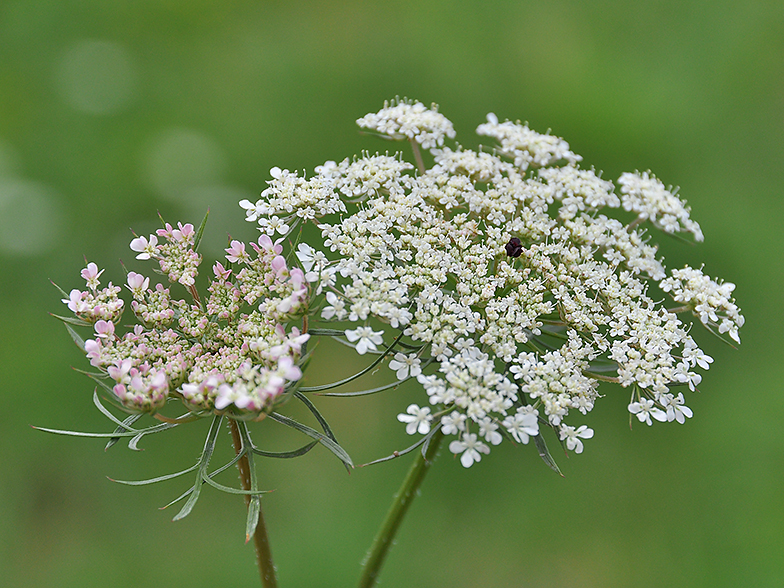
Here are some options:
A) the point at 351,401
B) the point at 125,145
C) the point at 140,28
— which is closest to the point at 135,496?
the point at 351,401

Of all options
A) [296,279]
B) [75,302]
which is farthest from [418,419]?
[75,302]

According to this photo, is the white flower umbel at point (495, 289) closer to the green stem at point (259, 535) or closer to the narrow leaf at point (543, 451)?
the narrow leaf at point (543, 451)

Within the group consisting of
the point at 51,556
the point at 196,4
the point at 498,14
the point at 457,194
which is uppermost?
the point at 498,14

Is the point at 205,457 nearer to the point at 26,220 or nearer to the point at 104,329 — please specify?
the point at 104,329

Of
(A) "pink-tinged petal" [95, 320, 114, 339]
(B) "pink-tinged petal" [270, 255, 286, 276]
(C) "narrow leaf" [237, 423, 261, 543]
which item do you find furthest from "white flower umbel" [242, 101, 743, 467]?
(A) "pink-tinged petal" [95, 320, 114, 339]

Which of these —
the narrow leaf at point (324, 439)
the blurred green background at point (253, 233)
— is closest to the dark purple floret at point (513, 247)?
the narrow leaf at point (324, 439)

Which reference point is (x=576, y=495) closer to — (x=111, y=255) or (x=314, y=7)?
(x=111, y=255)
